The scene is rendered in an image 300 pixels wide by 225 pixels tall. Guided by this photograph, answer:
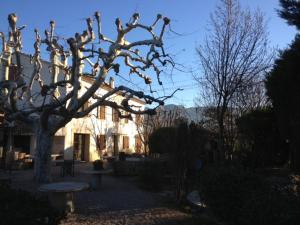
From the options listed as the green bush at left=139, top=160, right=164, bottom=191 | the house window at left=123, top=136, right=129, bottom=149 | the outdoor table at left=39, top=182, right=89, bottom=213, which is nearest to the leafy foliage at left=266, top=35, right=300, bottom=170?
the green bush at left=139, top=160, right=164, bottom=191

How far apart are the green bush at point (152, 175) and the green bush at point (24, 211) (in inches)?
349

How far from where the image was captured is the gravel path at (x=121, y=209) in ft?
27.2

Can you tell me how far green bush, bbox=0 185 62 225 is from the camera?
13.1 feet

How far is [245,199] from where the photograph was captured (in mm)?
6547

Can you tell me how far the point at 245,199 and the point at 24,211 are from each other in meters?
3.84

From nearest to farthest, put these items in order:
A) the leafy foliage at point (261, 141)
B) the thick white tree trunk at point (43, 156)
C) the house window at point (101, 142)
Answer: the thick white tree trunk at point (43, 156) < the leafy foliage at point (261, 141) < the house window at point (101, 142)

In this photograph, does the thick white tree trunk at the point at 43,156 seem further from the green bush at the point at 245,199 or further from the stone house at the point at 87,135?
the stone house at the point at 87,135

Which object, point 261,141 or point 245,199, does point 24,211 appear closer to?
point 245,199

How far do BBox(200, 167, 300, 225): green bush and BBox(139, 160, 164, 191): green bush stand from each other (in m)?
6.05

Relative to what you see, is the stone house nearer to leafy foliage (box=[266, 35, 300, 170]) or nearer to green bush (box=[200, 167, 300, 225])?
leafy foliage (box=[266, 35, 300, 170])

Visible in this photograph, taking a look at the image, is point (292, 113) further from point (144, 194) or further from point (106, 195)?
point (106, 195)

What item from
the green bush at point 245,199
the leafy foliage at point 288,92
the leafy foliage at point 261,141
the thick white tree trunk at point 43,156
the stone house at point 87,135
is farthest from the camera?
the stone house at point 87,135

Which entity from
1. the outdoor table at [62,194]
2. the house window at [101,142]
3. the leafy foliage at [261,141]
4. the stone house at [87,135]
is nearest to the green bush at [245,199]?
the outdoor table at [62,194]

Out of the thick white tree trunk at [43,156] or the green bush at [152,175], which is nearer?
the green bush at [152,175]
